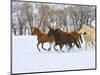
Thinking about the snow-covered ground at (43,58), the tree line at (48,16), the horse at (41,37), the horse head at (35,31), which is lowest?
the snow-covered ground at (43,58)

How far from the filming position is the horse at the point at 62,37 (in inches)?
97.8

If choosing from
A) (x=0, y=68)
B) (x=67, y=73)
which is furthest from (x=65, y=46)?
(x=0, y=68)

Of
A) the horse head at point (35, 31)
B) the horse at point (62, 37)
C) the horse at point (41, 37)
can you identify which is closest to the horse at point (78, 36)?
the horse at point (62, 37)

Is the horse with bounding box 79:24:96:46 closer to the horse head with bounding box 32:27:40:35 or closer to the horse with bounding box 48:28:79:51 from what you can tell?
the horse with bounding box 48:28:79:51

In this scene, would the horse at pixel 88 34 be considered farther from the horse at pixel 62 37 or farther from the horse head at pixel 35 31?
the horse head at pixel 35 31

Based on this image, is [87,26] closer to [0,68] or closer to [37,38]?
[37,38]

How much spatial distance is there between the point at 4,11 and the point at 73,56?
892 millimetres

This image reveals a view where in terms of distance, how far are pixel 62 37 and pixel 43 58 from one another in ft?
1.03

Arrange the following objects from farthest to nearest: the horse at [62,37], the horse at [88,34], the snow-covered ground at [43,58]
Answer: the horse at [88,34]
the horse at [62,37]
the snow-covered ground at [43,58]

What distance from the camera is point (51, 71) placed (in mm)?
2455

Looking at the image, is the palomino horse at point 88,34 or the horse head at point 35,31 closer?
the horse head at point 35,31

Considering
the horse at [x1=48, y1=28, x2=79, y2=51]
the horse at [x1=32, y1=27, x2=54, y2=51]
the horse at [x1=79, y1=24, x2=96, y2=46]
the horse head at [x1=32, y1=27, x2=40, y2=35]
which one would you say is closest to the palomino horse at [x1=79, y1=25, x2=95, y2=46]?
the horse at [x1=79, y1=24, x2=96, y2=46]

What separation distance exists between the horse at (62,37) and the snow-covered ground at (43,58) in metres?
0.06

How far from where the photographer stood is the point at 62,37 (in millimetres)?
2518
